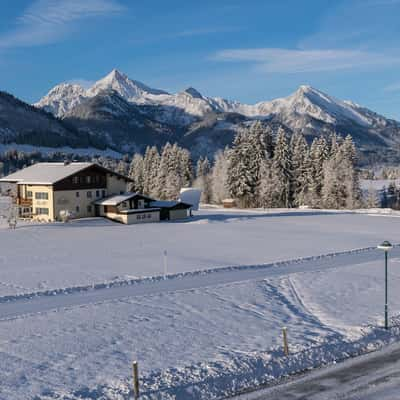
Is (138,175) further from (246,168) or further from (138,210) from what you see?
(138,210)

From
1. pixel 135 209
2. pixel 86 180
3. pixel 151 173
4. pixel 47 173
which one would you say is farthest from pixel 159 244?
pixel 151 173

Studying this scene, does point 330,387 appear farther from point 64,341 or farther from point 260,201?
point 260,201

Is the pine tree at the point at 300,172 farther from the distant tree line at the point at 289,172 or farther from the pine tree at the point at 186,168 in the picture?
the pine tree at the point at 186,168

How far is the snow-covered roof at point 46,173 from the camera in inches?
2419

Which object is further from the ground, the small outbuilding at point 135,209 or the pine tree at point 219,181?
the pine tree at point 219,181

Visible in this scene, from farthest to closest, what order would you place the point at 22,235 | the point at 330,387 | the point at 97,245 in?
the point at 22,235 → the point at 97,245 → the point at 330,387

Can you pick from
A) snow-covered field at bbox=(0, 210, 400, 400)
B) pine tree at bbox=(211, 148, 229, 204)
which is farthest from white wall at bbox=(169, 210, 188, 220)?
pine tree at bbox=(211, 148, 229, 204)

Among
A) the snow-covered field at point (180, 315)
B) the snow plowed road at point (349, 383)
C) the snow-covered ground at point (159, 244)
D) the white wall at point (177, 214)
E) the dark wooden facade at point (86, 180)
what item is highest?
the dark wooden facade at point (86, 180)

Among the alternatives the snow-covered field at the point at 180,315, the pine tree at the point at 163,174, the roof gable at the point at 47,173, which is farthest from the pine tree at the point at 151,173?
the snow-covered field at the point at 180,315

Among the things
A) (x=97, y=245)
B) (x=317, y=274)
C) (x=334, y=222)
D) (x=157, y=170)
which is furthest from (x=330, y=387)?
(x=157, y=170)

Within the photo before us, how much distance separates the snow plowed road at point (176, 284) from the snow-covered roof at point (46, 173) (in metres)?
34.6

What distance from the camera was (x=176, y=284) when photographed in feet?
92.1

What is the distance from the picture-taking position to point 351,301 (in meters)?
25.2

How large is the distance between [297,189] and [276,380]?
74.8 metres
